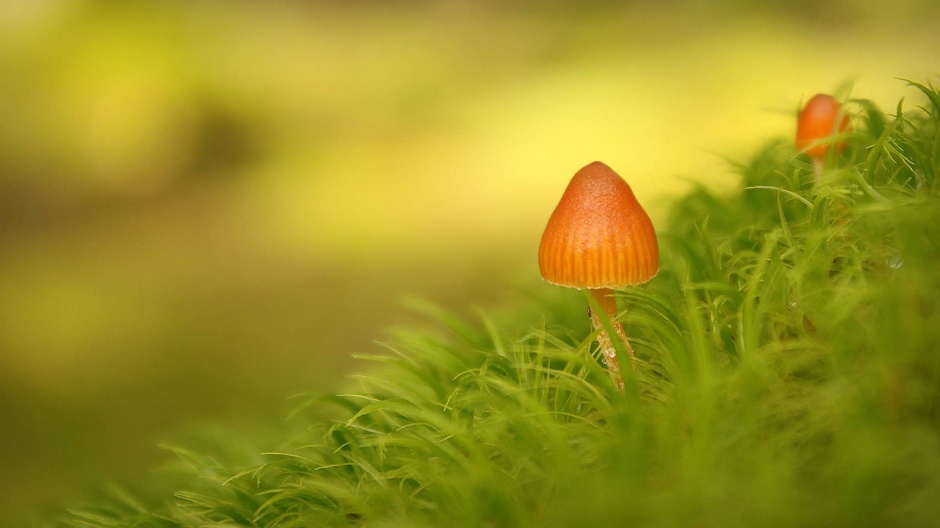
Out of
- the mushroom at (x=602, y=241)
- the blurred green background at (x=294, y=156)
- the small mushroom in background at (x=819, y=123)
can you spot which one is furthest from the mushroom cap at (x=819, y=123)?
the blurred green background at (x=294, y=156)

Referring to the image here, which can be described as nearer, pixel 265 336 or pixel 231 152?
pixel 265 336

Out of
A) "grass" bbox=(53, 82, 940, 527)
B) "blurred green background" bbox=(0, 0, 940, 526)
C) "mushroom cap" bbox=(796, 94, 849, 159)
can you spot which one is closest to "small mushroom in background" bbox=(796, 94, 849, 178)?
"mushroom cap" bbox=(796, 94, 849, 159)

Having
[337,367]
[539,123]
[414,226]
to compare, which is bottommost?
[337,367]

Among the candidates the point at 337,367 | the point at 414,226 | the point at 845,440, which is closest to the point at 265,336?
the point at 337,367

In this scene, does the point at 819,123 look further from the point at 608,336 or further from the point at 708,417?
the point at 708,417

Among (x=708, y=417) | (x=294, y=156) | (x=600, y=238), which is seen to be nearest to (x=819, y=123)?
(x=600, y=238)

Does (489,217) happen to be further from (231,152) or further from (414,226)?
(231,152)
